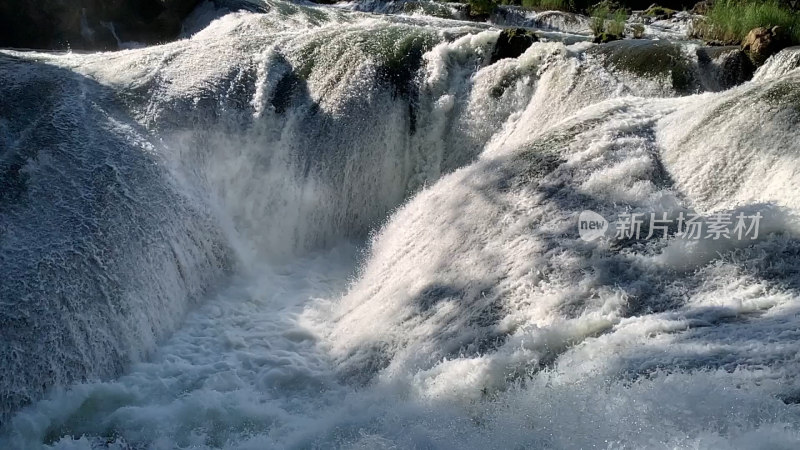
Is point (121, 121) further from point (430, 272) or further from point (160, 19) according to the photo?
point (160, 19)

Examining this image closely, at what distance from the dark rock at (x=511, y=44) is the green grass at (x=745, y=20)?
2.35 meters

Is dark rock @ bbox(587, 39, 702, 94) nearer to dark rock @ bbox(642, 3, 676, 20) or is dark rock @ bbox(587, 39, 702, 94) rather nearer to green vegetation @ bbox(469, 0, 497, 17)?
dark rock @ bbox(642, 3, 676, 20)

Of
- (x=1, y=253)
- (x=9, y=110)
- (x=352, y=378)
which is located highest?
(x=9, y=110)

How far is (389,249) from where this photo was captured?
5.66 meters

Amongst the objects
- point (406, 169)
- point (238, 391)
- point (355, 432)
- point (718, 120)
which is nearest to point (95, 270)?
point (238, 391)

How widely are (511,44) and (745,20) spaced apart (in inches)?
105

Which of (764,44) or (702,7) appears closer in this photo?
(764,44)

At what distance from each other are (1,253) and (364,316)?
2.42m

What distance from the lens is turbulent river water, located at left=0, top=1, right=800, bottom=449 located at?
3.24 metres

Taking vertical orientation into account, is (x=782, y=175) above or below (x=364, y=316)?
above

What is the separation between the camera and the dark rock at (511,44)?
7.02 metres

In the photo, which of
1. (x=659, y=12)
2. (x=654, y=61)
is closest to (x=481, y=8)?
(x=659, y=12)

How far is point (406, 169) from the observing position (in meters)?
6.82

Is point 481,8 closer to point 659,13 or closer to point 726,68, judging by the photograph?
point 659,13
